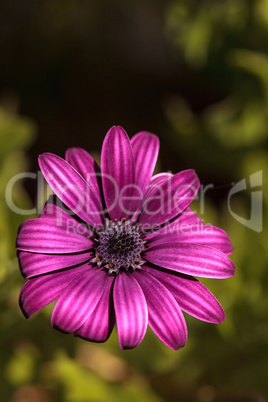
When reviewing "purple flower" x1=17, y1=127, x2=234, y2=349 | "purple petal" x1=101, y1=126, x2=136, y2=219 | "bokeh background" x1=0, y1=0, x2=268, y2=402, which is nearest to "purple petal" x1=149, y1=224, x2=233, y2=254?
"purple flower" x1=17, y1=127, x2=234, y2=349

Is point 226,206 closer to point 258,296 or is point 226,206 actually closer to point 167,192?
point 258,296

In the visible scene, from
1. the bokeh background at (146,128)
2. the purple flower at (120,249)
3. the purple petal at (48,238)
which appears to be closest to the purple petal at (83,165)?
the purple flower at (120,249)

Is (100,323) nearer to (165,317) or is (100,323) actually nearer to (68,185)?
(165,317)

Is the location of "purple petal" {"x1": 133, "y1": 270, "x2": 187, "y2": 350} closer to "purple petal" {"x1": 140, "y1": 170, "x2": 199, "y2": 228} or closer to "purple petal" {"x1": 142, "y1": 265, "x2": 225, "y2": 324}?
"purple petal" {"x1": 142, "y1": 265, "x2": 225, "y2": 324}

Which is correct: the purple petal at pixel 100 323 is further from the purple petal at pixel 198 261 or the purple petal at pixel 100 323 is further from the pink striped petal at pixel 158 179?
the pink striped petal at pixel 158 179

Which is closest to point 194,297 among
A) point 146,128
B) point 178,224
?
point 178,224

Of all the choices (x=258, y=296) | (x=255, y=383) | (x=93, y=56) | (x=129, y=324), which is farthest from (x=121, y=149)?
(x=93, y=56)
